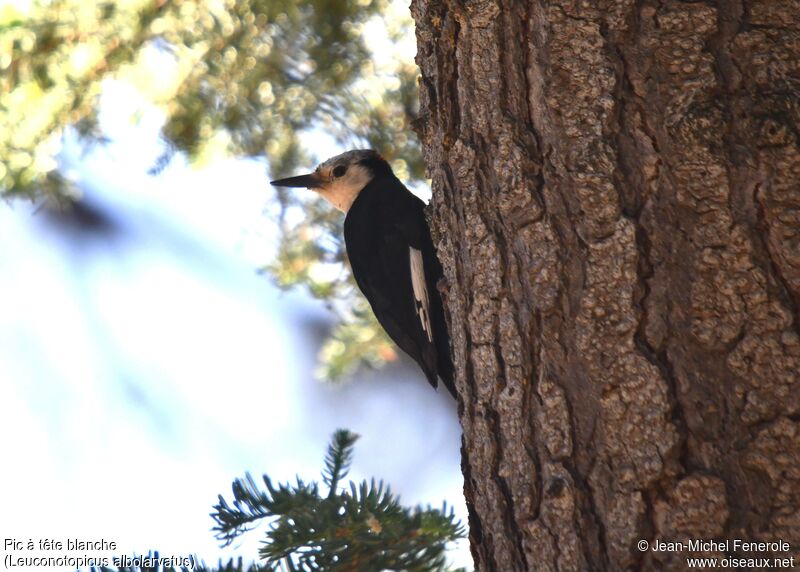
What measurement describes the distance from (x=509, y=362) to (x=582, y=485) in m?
0.25

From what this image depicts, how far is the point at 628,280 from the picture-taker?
4.87 ft

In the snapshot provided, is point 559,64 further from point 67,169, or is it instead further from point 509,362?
point 67,169

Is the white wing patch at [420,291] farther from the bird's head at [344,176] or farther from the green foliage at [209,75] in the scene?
the bird's head at [344,176]

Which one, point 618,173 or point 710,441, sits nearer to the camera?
point 710,441

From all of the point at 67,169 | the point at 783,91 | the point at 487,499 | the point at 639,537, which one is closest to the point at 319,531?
the point at 487,499

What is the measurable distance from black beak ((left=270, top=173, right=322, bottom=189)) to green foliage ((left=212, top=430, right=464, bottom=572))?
1.59 meters

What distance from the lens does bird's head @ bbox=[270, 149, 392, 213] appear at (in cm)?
339

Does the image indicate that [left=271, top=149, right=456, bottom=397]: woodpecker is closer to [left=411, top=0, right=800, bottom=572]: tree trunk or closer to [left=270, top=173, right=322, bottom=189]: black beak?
[left=270, top=173, right=322, bottom=189]: black beak

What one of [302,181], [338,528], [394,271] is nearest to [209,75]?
[302,181]

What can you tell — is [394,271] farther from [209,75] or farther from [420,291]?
[209,75]

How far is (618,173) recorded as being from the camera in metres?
1.54

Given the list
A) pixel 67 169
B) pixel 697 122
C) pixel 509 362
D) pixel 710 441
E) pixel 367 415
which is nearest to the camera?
pixel 710 441

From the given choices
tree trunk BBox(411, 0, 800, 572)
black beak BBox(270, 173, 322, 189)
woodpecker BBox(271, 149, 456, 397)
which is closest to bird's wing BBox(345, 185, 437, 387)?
woodpecker BBox(271, 149, 456, 397)

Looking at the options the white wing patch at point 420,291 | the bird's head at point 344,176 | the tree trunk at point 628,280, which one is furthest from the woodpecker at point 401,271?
the tree trunk at point 628,280
